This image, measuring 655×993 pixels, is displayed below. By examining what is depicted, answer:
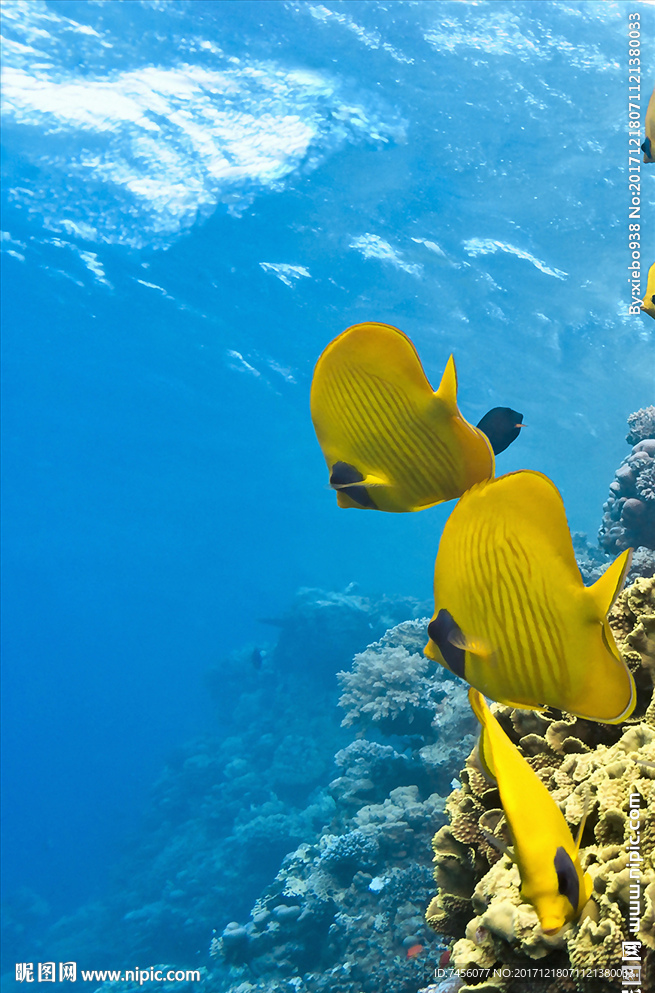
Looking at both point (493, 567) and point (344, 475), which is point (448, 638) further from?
point (344, 475)

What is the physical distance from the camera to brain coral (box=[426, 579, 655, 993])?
5.25ft

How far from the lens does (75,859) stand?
33.9 m

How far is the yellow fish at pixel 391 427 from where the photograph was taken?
958 mm

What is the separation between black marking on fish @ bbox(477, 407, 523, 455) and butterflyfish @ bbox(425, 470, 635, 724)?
22 cm

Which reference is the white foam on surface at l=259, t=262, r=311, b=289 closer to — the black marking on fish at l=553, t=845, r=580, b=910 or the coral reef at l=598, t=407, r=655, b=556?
the coral reef at l=598, t=407, r=655, b=556

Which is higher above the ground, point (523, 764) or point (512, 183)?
point (512, 183)

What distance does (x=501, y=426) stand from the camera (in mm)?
975

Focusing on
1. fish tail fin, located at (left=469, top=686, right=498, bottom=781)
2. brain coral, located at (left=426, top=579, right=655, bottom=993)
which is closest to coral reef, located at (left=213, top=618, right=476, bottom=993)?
brain coral, located at (left=426, top=579, right=655, bottom=993)

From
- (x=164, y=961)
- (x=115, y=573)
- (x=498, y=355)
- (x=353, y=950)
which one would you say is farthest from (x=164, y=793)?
(x=115, y=573)

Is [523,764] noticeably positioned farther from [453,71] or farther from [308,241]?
[308,241]

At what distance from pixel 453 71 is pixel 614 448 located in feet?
98.8

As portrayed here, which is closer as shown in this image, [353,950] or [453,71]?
[353,950]

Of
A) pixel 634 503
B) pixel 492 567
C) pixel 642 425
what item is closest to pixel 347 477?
pixel 492 567

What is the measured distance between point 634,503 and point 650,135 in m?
5.85
